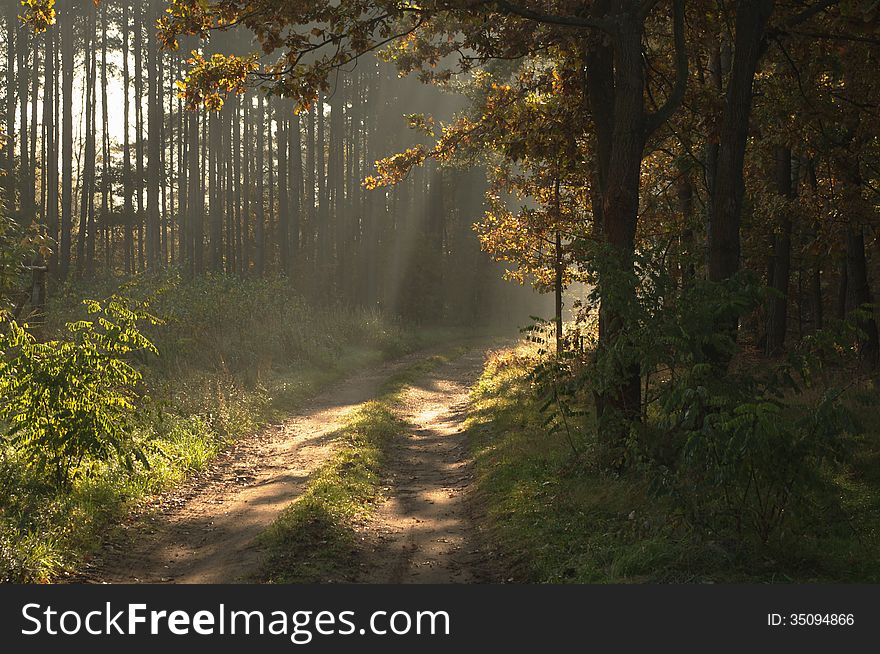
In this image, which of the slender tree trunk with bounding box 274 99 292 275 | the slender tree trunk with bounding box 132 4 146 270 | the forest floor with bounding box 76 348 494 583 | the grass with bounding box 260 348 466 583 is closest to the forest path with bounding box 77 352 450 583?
the forest floor with bounding box 76 348 494 583

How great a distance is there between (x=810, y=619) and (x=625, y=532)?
221 cm

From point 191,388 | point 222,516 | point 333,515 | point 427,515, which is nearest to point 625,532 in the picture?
point 427,515

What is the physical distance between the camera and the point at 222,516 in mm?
8758

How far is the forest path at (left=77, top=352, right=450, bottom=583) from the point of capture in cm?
689

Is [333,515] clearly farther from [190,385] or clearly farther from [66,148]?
[66,148]

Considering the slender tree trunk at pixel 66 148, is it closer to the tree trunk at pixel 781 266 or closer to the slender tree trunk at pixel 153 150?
the slender tree trunk at pixel 153 150

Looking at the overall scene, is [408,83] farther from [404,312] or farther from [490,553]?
[490,553]

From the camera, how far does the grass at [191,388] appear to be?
7246 mm

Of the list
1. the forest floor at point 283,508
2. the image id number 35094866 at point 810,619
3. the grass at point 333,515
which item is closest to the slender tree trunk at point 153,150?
the forest floor at point 283,508

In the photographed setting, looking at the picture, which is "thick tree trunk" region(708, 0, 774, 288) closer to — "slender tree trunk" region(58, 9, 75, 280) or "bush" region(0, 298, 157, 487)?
"bush" region(0, 298, 157, 487)

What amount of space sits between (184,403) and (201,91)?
6.09 m

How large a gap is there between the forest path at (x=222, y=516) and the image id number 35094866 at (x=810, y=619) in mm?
3941

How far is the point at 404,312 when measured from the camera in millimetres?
47281

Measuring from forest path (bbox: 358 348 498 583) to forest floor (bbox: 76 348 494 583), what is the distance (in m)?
0.01
